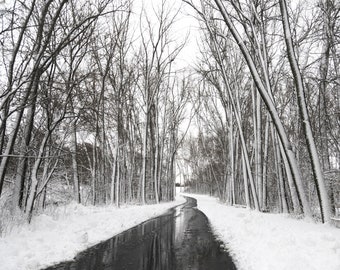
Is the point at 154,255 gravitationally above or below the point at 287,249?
below

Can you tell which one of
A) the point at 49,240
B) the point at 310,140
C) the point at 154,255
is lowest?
the point at 154,255

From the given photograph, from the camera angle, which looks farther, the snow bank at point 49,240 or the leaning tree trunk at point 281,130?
the leaning tree trunk at point 281,130

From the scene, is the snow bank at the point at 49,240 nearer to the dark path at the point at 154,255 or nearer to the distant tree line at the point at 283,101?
the dark path at the point at 154,255

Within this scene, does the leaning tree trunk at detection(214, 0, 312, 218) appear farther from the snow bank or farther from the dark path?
the snow bank

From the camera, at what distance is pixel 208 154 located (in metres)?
34.7

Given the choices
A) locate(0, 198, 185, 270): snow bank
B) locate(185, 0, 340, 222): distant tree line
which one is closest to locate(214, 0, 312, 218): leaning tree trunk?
locate(185, 0, 340, 222): distant tree line

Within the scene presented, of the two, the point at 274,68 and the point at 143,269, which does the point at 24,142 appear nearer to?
the point at 143,269

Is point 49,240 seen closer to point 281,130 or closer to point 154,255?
point 154,255

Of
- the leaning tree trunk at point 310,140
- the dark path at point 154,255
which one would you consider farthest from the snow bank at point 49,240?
the leaning tree trunk at point 310,140

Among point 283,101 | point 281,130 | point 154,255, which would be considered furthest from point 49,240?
point 283,101

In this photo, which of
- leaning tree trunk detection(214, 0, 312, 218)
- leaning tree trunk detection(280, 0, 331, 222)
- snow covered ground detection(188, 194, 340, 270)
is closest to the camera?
snow covered ground detection(188, 194, 340, 270)

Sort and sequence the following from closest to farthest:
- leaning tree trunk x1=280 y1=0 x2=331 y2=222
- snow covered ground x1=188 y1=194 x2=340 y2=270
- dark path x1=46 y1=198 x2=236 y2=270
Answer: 1. snow covered ground x1=188 y1=194 x2=340 y2=270
2. dark path x1=46 y1=198 x2=236 y2=270
3. leaning tree trunk x1=280 y1=0 x2=331 y2=222

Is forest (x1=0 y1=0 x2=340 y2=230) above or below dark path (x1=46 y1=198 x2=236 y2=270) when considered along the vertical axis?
above

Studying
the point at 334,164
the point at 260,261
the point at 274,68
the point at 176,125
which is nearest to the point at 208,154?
the point at 176,125
